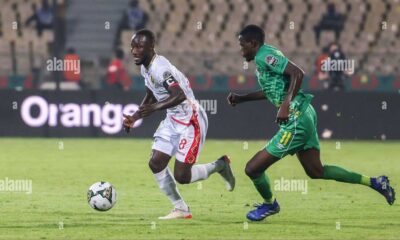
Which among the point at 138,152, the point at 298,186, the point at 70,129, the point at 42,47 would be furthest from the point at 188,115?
the point at 42,47

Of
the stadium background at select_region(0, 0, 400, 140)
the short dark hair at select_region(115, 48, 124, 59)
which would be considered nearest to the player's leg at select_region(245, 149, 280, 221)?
the stadium background at select_region(0, 0, 400, 140)

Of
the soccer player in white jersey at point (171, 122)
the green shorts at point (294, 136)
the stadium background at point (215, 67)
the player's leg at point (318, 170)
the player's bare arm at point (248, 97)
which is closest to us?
the green shorts at point (294, 136)

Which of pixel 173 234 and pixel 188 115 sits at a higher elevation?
pixel 188 115

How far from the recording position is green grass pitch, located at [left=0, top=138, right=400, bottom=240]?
35.0 ft

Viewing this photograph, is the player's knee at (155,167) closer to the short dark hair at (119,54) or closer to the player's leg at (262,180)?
the player's leg at (262,180)

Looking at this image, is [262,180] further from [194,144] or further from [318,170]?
[194,144]

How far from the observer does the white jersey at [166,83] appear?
37.4ft

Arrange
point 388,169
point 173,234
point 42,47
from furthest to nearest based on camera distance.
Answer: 1. point 42,47
2. point 388,169
3. point 173,234

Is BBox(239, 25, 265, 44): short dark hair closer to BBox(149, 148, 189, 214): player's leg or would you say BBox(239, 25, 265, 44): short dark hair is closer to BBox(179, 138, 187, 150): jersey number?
BBox(179, 138, 187, 150): jersey number

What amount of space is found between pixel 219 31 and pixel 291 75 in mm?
17554

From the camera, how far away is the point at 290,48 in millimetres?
27641

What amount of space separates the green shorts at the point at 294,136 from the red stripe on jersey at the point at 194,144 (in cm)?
84

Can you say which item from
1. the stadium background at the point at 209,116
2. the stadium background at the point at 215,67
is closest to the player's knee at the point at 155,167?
the stadium background at the point at 209,116

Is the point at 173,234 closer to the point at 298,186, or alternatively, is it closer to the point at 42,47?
the point at 298,186
